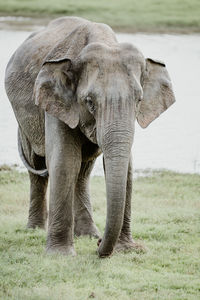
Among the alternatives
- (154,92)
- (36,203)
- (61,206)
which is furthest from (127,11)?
(61,206)

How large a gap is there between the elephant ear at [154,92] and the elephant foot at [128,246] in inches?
52.3

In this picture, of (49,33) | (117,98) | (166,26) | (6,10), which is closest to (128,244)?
(117,98)

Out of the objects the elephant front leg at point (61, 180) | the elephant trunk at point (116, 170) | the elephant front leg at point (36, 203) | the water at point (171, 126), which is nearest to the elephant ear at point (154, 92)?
the elephant trunk at point (116, 170)

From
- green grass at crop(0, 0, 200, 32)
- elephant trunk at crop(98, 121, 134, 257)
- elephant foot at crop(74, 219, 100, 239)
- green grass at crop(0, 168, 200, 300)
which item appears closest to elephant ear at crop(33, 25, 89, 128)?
elephant trunk at crop(98, 121, 134, 257)

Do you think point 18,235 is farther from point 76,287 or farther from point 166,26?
point 166,26

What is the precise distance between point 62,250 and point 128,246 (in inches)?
27.8

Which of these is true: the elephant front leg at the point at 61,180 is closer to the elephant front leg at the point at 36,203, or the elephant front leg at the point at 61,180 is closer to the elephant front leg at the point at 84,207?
the elephant front leg at the point at 84,207

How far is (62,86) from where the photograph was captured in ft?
25.2

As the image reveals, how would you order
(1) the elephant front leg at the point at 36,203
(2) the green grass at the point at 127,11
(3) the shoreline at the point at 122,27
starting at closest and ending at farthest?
(1) the elephant front leg at the point at 36,203 < (3) the shoreline at the point at 122,27 < (2) the green grass at the point at 127,11

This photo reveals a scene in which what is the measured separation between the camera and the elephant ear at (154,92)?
771cm

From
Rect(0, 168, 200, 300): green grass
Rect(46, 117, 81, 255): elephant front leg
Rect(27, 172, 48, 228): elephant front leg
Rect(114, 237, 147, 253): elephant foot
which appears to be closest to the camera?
Rect(0, 168, 200, 300): green grass

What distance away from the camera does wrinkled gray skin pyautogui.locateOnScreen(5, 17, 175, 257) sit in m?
7.06

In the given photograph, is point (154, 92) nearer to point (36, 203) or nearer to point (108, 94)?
point (108, 94)

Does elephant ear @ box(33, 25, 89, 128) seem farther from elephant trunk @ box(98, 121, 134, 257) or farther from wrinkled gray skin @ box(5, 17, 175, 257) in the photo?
elephant trunk @ box(98, 121, 134, 257)
